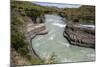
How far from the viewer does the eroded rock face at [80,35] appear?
7.30ft

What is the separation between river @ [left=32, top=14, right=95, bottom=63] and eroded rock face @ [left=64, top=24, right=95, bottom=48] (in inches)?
2.4

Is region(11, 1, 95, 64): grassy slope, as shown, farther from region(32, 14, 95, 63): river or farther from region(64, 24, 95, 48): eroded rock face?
region(64, 24, 95, 48): eroded rock face

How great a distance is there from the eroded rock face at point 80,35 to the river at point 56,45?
0.06 metres

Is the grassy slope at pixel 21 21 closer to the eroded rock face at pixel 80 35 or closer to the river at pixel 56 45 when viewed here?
the river at pixel 56 45

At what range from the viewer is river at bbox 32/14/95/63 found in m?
2.11

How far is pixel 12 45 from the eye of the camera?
2006mm

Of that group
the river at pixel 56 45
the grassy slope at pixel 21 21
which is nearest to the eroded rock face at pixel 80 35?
the river at pixel 56 45

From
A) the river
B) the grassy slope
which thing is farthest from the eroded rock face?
the grassy slope

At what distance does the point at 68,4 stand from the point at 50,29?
1.22 feet
